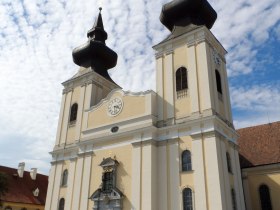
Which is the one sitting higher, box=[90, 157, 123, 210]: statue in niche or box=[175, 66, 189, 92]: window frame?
box=[175, 66, 189, 92]: window frame

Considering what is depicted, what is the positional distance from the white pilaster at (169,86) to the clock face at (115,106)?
11.5ft

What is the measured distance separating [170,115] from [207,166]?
14.0ft

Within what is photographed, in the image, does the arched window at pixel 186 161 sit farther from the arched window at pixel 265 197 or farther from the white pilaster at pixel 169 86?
the arched window at pixel 265 197

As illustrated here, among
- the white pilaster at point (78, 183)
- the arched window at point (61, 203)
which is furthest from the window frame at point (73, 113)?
the arched window at point (61, 203)

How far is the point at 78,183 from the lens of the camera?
22984mm

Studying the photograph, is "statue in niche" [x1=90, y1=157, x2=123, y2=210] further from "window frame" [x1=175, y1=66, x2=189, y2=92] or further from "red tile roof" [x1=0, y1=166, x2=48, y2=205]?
"red tile roof" [x1=0, y1=166, x2=48, y2=205]

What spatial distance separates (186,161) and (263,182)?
6.85 m

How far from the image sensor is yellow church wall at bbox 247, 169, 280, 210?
21627 mm

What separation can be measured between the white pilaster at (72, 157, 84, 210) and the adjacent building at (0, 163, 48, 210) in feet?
41.3

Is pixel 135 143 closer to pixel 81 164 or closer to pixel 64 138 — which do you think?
pixel 81 164

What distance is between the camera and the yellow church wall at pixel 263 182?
851 inches

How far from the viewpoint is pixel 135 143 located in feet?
68.7

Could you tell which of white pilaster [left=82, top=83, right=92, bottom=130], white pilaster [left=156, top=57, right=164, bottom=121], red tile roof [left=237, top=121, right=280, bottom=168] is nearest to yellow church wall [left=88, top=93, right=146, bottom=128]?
white pilaster [left=82, top=83, right=92, bottom=130]

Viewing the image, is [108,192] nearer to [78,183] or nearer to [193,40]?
[78,183]
